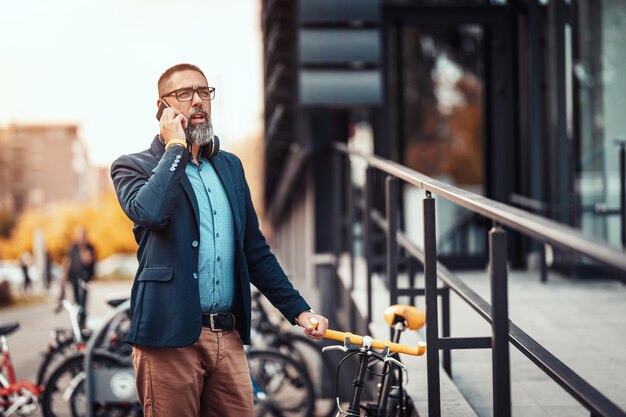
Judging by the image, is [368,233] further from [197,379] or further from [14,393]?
[14,393]

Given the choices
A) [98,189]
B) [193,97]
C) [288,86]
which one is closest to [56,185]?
[98,189]

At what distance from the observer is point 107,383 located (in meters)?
6.86

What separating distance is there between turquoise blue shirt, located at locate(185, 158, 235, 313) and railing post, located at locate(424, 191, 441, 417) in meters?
0.71

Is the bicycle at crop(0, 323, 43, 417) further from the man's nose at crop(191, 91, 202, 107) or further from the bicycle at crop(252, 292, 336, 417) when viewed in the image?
the man's nose at crop(191, 91, 202, 107)

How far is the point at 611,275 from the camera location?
7.77 m

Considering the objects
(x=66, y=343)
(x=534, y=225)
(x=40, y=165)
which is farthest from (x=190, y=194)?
(x=40, y=165)

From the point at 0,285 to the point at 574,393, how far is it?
3152cm

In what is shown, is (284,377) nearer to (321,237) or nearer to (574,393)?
(321,237)

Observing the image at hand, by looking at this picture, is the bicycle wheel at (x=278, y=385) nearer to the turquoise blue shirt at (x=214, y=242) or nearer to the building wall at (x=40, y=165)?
the turquoise blue shirt at (x=214, y=242)

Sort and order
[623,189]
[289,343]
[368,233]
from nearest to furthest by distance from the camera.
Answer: [368,233]
[623,189]
[289,343]

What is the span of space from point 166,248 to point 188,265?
9cm

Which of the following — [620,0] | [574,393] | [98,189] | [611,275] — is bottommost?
[98,189]

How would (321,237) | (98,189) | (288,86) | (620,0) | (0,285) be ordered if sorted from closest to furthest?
(620,0), (321,237), (288,86), (0,285), (98,189)

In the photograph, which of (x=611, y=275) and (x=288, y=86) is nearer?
(x=611, y=275)
